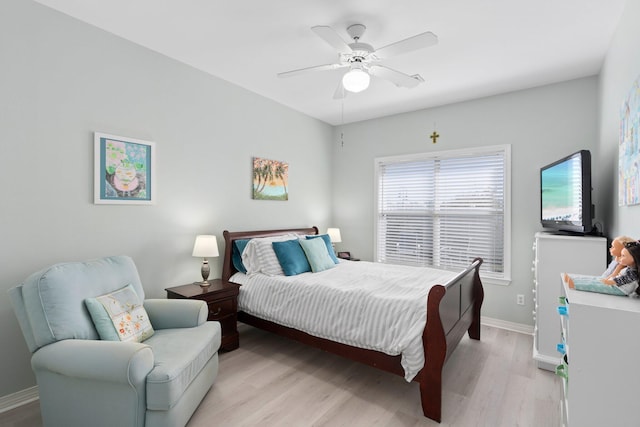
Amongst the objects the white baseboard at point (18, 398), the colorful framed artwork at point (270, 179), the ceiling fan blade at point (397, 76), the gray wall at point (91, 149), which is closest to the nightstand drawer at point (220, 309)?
the gray wall at point (91, 149)

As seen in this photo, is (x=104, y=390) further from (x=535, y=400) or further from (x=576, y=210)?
(x=576, y=210)

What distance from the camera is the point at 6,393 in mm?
2145

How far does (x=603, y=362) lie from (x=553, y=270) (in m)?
1.66

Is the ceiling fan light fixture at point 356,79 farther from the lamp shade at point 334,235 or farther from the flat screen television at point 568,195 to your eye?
the lamp shade at point 334,235

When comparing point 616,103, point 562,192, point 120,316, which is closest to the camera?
point 120,316

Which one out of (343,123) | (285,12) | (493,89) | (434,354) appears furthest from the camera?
(343,123)

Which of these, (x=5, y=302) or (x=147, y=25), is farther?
(x=147, y=25)

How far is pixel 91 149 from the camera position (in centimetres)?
253

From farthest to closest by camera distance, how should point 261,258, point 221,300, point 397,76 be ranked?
point 261,258 < point 221,300 < point 397,76

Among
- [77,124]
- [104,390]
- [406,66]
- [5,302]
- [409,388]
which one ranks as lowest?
[409,388]

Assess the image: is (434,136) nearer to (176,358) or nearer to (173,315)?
(173,315)

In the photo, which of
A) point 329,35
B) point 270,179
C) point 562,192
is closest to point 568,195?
point 562,192

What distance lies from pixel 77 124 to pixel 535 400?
13.3 ft

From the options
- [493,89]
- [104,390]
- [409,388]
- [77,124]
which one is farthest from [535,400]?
[77,124]
